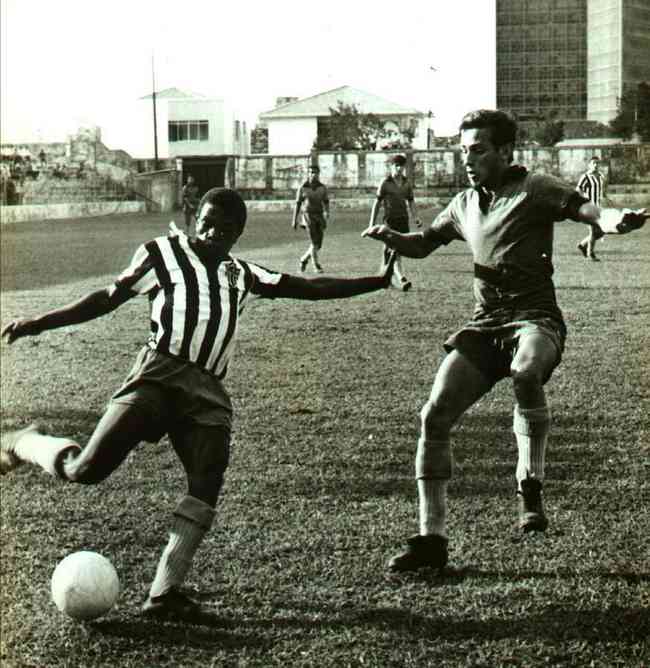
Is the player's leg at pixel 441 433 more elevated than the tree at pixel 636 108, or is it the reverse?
the tree at pixel 636 108

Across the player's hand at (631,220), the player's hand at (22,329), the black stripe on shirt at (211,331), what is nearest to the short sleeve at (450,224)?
the player's hand at (631,220)

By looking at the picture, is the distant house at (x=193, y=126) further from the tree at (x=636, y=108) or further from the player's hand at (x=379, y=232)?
the player's hand at (x=379, y=232)

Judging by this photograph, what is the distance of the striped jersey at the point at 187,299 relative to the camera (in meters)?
4.48

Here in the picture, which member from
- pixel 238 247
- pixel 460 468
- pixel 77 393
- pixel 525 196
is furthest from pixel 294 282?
pixel 238 247

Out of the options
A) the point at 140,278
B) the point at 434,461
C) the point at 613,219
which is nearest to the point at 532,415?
the point at 434,461

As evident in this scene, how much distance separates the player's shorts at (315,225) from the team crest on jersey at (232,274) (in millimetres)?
14966

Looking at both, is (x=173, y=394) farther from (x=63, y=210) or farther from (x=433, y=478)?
(x=63, y=210)

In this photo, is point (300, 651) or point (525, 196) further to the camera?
point (525, 196)

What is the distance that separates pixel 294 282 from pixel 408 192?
42.8ft

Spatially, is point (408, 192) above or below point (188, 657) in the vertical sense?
above

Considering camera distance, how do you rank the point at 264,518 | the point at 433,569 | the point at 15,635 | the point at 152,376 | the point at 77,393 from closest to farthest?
the point at 15,635 → the point at 152,376 → the point at 433,569 → the point at 264,518 → the point at 77,393

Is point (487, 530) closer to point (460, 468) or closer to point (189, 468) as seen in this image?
point (460, 468)

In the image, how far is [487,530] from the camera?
534 centimetres

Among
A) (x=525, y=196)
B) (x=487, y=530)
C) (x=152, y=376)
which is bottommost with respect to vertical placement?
(x=487, y=530)
